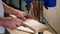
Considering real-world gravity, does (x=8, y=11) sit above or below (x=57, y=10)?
above

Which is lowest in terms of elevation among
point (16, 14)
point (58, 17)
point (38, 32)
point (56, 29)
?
point (56, 29)

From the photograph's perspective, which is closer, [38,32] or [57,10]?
[38,32]

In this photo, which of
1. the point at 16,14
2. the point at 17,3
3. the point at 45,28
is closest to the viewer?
the point at 45,28

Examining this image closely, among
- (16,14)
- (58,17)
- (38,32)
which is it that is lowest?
(58,17)

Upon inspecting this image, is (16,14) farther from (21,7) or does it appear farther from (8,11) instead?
(21,7)

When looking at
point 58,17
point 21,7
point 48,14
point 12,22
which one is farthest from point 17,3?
point 12,22

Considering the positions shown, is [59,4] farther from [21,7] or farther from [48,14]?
[21,7]

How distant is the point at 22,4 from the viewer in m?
2.31

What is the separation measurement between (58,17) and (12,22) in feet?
6.43

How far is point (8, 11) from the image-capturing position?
129cm

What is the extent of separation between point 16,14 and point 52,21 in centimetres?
160

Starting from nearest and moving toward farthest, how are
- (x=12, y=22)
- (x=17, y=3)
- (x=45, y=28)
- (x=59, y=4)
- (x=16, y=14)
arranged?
(x=12, y=22), (x=45, y=28), (x=16, y=14), (x=17, y=3), (x=59, y=4)

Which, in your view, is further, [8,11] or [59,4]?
[59,4]

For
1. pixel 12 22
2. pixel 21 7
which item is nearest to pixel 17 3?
pixel 21 7
